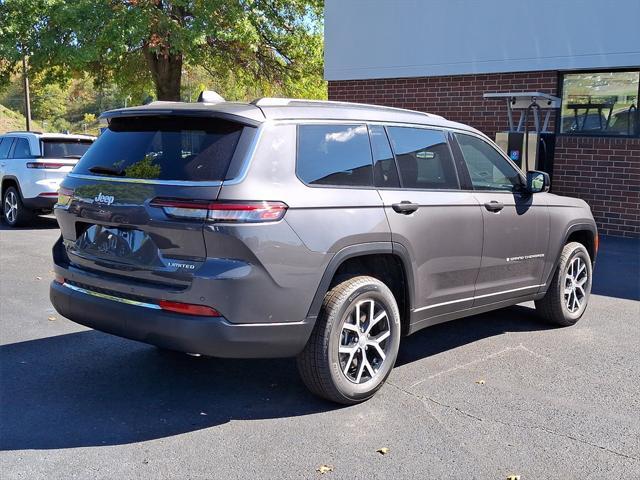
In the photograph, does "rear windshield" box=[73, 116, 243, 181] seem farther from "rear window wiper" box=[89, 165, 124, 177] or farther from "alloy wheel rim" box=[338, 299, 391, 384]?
"alloy wheel rim" box=[338, 299, 391, 384]

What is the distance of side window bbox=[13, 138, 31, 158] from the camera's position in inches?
494

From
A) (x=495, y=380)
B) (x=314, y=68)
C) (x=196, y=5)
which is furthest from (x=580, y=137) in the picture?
(x=314, y=68)

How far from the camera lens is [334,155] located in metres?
4.30

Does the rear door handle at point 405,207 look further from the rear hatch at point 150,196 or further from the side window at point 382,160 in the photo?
the rear hatch at point 150,196

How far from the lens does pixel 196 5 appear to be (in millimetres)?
17000

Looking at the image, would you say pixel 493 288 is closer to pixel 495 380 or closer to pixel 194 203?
pixel 495 380

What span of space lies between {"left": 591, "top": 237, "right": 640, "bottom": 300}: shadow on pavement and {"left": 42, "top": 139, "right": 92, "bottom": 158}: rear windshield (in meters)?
8.88

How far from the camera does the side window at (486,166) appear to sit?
530cm

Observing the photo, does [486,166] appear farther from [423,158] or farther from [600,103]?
[600,103]

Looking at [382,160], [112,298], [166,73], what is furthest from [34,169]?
[382,160]

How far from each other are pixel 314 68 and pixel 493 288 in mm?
16991

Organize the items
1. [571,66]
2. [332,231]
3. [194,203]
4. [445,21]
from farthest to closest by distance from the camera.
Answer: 1. [445,21]
2. [571,66]
3. [332,231]
4. [194,203]

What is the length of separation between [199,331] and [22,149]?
1037cm

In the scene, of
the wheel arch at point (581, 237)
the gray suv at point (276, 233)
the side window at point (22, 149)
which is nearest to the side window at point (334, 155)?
the gray suv at point (276, 233)
